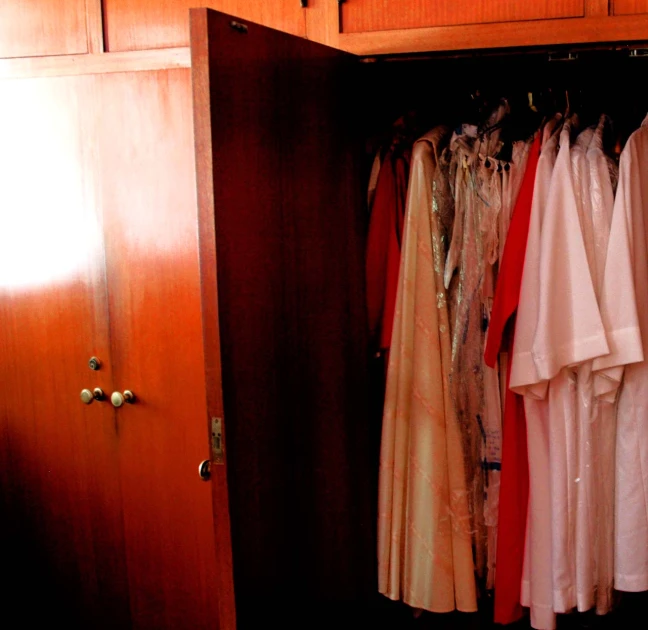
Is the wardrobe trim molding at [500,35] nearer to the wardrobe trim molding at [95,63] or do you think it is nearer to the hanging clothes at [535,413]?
the hanging clothes at [535,413]

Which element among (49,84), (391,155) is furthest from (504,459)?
(49,84)

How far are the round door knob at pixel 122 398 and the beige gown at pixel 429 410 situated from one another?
633 mm

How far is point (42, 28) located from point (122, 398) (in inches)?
35.2

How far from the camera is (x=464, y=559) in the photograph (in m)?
1.54

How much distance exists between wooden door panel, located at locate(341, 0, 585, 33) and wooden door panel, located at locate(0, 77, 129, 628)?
65 cm

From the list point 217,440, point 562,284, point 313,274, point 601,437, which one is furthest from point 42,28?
point 601,437

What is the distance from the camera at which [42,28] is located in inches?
64.1

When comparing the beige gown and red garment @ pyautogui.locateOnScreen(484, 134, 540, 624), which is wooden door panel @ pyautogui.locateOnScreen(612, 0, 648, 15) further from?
the beige gown

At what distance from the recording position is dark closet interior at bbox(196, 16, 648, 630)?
3.95ft

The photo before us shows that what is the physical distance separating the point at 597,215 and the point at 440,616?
1044mm

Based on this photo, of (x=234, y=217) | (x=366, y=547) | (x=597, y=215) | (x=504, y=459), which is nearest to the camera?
(x=234, y=217)

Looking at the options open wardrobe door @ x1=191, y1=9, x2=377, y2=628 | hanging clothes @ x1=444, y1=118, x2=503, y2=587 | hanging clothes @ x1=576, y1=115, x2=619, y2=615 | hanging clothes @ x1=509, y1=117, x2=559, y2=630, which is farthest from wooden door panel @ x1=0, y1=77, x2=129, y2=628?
Answer: hanging clothes @ x1=576, y1=115, x2=619, y2=615

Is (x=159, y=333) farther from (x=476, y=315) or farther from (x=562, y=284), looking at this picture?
(x=562, y=284)

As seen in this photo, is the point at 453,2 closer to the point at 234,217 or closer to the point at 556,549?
the point at 234,217
